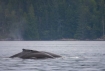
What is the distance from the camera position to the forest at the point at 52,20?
527ft

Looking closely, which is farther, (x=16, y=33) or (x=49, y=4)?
(x=49, y=4)

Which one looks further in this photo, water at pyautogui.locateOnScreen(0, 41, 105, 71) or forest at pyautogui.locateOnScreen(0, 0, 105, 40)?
forest at pyautogui.locateOnScreen(0, 0, 105, 40)

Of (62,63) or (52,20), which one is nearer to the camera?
(62,63)

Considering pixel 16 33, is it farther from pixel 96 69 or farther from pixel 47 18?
pixel 96 69

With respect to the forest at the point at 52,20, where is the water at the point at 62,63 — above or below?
below

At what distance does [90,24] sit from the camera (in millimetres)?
164875

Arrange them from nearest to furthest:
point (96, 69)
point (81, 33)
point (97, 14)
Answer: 1. point (96, 69)
2. point (81, 33)
3. point (97, 14)

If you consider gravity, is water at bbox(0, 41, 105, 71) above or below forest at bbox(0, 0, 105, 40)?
below

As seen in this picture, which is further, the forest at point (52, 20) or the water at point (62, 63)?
the forest at point (52, 20)

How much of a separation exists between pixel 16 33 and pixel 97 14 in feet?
85.7

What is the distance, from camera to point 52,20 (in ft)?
562

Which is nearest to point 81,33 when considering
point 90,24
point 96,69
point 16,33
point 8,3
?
point 90,24

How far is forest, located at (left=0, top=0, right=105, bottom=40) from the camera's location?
160500 mm

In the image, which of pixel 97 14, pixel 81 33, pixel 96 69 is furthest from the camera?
pixel 97 14
